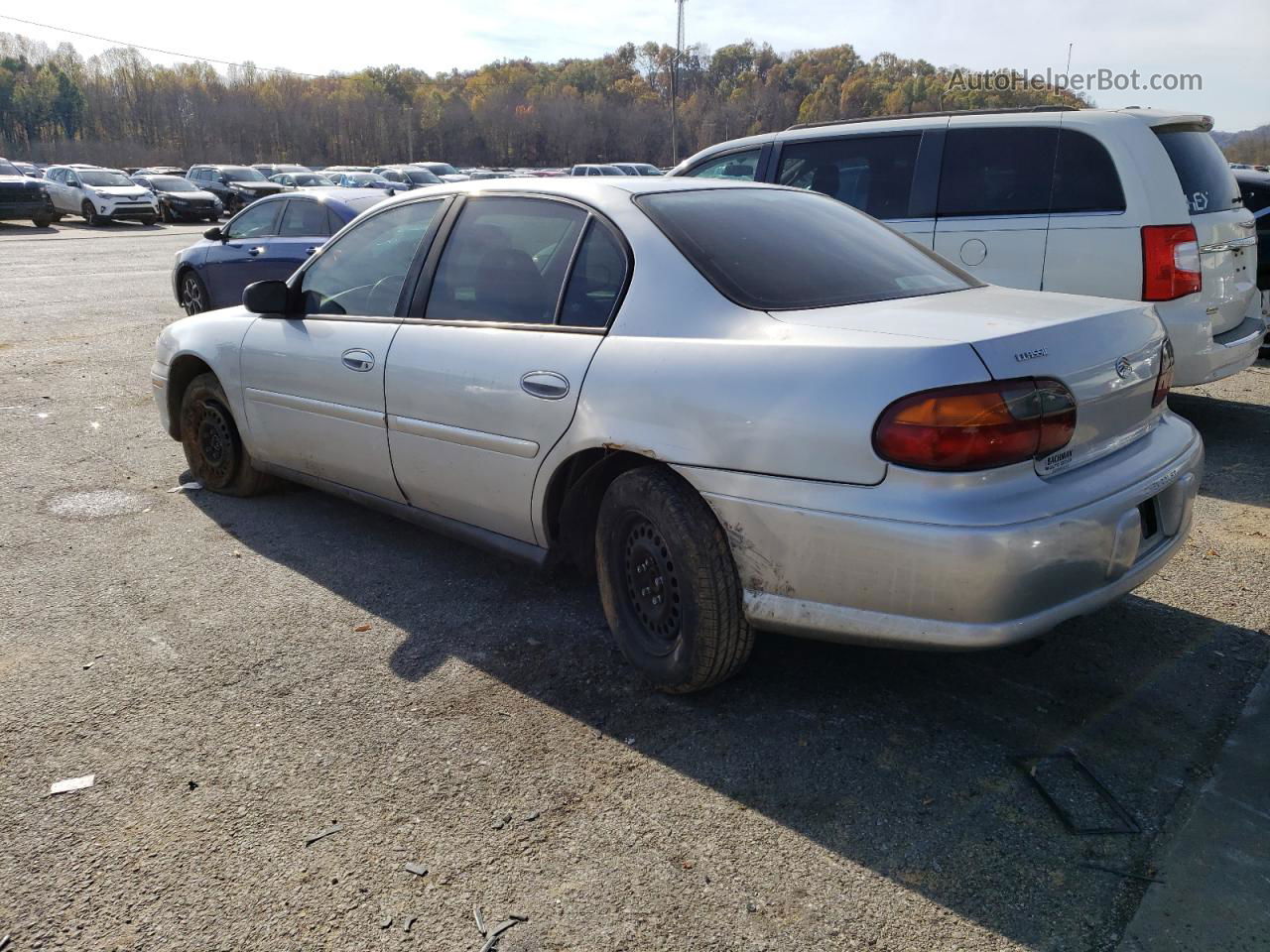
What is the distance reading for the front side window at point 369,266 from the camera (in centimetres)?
419

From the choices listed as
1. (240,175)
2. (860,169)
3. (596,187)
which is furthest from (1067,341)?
(240,175)

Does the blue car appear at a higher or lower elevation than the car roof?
lower

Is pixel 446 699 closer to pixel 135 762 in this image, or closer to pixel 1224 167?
pixel 135 762

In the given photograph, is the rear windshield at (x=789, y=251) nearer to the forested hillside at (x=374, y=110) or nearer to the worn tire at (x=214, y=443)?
the worn tire at (x=214, y=443)

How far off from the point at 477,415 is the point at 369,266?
1.22 meters

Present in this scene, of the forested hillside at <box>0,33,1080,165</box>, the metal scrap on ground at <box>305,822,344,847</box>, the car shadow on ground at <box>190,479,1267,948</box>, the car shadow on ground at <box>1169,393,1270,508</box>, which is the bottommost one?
the metal scrap on ground at <box>305,822,344,847</box>

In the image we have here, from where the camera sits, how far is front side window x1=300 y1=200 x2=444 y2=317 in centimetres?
419

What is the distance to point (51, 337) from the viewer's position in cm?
1034

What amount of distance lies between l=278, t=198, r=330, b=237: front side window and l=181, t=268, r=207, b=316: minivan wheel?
1.32m

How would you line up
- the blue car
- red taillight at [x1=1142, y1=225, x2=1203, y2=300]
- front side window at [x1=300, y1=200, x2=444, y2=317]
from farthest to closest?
the blue car
red taillight at [x1=1142, y1=225, x2=1203, y2=300]
front side window at [x1=300, y1=200, x2=444, y2=317]

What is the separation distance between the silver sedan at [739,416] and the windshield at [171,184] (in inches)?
1295

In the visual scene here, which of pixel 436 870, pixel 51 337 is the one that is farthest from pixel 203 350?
pixel 51 337

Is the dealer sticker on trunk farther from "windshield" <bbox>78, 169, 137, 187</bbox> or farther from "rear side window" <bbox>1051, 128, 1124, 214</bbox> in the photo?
"windshield" <bbox>78, 169, 137, 187</bbox>

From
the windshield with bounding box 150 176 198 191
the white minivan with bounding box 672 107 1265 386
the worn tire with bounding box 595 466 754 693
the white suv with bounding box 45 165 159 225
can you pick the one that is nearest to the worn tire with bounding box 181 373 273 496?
the worn tire with bounding box 595 466 754 693
